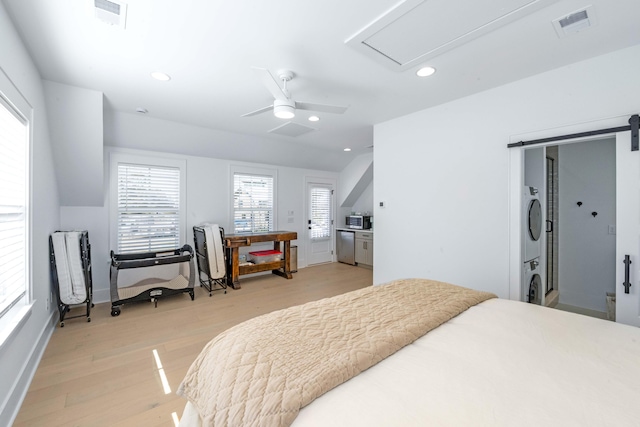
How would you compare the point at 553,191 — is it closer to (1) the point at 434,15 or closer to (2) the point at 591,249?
(2) the point at 591,249

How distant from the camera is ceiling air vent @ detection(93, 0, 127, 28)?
1594 millimetres

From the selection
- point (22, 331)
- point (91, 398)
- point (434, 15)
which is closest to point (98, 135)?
point (22, 331)

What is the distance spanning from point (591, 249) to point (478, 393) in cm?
387

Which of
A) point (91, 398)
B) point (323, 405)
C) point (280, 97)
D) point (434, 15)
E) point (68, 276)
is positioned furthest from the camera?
point (68, 276)

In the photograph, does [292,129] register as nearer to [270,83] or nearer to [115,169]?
[270,83]

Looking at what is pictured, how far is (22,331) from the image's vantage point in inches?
78.5

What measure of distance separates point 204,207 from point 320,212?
264 centimetres

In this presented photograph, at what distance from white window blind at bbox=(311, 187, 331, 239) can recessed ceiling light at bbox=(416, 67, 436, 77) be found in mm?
4001

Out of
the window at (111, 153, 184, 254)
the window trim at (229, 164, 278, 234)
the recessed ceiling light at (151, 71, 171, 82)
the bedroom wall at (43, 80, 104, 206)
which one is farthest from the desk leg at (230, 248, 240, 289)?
the recessed ceiling light at (151, 71, 171, 82)

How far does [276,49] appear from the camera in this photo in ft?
6.71

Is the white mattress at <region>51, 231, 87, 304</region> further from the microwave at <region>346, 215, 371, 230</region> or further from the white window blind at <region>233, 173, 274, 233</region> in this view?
the microwave at <region>346, 215, 371, 230</region>

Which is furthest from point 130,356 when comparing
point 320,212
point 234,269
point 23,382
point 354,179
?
point 354,179

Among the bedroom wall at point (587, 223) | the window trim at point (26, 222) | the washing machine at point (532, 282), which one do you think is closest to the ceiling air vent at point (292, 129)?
the window trim at point (26, 222)

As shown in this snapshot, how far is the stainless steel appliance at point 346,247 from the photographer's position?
6258 millimetres
